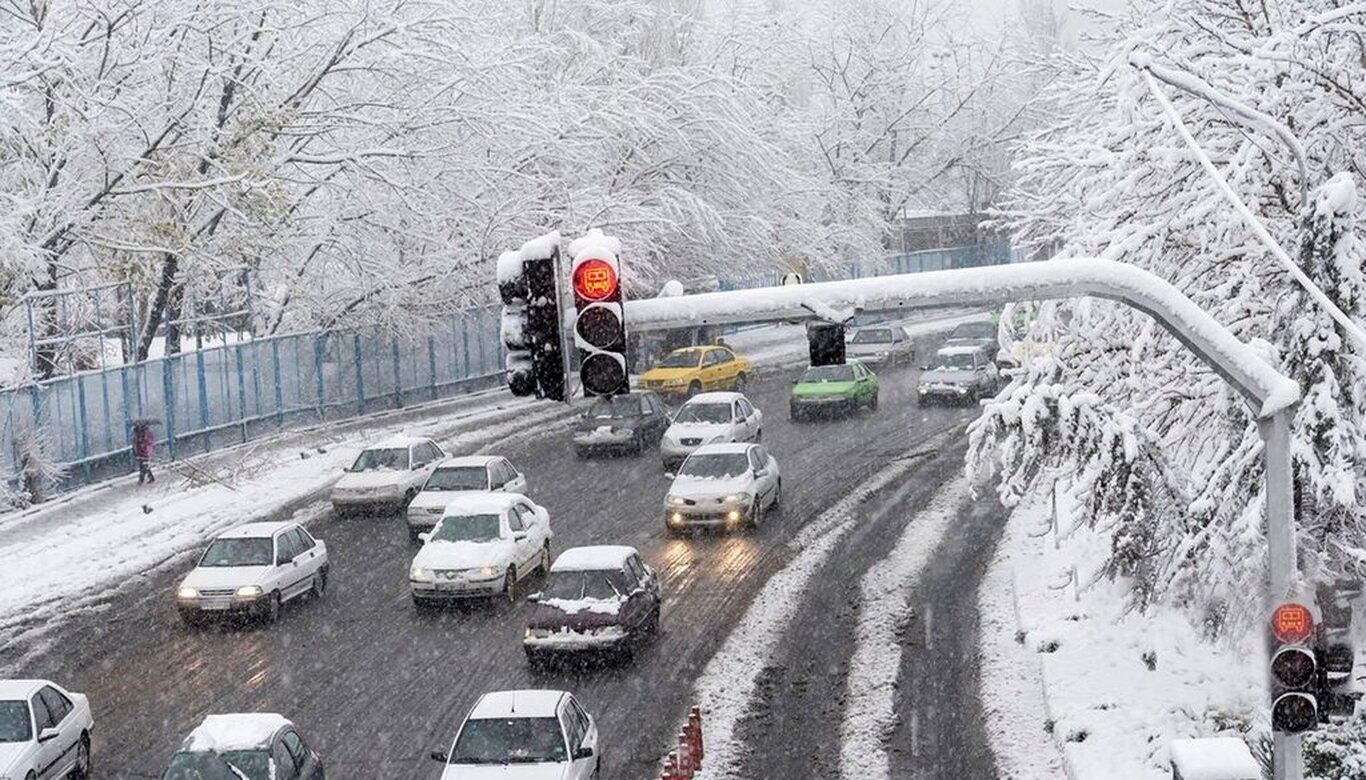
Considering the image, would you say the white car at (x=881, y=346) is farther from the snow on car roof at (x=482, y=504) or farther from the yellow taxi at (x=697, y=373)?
the snow on car roof at (x=482, y=504)

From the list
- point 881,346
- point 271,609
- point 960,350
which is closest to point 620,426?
point 960,350

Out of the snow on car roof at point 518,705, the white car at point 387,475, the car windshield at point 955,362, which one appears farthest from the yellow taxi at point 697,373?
the snow on car roof at point 518,705

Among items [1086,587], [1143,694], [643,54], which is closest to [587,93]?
[643,54]

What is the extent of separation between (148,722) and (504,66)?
2625cm

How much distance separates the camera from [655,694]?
19922mm

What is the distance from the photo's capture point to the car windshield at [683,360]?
157 feet

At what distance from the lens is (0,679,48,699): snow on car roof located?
17.2 meters

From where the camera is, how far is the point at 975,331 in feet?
186

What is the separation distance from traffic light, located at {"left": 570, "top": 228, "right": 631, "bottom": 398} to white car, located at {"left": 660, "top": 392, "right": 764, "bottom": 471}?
2586 centimetres

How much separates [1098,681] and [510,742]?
7.83 metres

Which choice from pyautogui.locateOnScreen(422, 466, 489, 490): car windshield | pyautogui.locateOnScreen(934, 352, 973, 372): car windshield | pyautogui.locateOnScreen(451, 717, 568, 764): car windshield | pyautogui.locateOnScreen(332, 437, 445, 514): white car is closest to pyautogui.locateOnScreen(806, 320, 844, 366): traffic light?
pyautogui.locateOnScreen(451, 717, 568, 764): car windshield

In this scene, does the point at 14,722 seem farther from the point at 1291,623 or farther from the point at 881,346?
the point at 881,346

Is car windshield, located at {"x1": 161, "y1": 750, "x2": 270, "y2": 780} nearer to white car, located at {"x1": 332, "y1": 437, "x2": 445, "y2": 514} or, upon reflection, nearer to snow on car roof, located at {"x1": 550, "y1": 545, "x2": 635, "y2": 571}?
snow on car roof, located at {"x1": 550, "y1": 545, "x2": 635, "y2": 571}

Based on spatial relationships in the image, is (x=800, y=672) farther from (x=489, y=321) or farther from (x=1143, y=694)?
(x=489, y=321)
